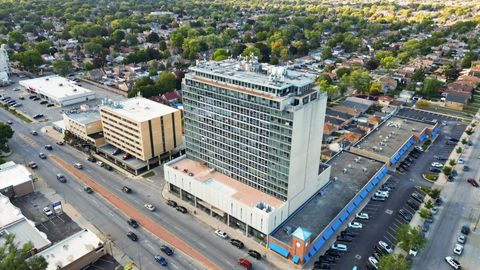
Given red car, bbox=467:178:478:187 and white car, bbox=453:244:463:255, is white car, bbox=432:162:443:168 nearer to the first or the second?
red car, bbox=467:178:478:187

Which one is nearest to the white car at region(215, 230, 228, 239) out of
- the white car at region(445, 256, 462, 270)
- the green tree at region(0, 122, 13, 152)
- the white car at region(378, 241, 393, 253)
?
the white car at region(378, 241, 393, 253)

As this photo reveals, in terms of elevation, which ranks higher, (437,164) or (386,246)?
(437,164)

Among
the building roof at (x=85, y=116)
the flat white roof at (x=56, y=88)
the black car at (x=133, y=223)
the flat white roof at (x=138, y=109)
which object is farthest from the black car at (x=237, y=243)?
the flat white roof at (x=56, y=88)

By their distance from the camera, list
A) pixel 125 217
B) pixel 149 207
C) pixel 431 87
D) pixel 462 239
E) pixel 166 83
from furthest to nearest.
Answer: pixel 431 87
pixel 166 83
pixel 149 207
pixel 125 217
pixel 462 239

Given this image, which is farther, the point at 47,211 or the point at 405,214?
the point at 405,214

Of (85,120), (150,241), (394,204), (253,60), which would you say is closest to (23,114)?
(85,120)

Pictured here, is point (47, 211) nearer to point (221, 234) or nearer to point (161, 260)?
point (161, 260)

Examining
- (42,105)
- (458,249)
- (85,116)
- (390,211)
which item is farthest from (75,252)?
(42,105)
